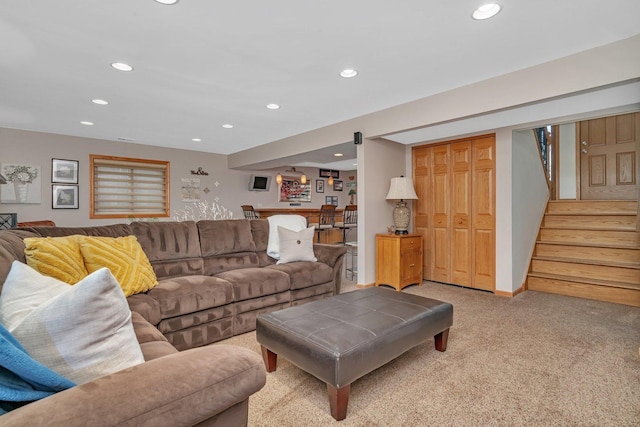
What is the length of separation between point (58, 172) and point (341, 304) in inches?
220

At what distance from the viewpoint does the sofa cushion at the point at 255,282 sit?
2788mm

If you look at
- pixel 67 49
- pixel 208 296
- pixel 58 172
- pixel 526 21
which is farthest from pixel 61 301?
pixel 58 172

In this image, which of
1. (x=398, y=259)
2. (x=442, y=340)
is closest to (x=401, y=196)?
(x=398, y=259)

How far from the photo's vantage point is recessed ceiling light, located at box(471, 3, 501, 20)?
6.64ft

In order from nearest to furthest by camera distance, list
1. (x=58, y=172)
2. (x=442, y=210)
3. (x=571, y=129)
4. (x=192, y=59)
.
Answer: (x=192, y=59) < (x=442, y=210) < (x=58, y=172) < (x=571, y=129)

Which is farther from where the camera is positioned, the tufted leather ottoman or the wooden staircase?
the wooden staircase

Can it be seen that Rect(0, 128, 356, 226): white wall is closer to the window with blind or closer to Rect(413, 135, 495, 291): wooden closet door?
the window with blind

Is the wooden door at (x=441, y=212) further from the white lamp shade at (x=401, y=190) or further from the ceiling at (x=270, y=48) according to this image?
the ceiling at (x=270, y=48)

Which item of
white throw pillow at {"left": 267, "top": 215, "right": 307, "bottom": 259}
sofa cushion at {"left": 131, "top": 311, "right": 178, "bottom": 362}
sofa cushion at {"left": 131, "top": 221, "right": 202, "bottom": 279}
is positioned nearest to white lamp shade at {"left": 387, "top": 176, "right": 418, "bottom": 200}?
white throw pillow at {"left": 267, "top": 215, "right": 307, "bottom": 259}

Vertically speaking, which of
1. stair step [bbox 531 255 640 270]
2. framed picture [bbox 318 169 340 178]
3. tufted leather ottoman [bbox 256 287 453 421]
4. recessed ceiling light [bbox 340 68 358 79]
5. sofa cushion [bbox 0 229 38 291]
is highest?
recessed ceiling light [bbox 340 68 358 79]

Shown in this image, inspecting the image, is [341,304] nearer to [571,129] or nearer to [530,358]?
[530,358]

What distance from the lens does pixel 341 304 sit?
234 centimetres

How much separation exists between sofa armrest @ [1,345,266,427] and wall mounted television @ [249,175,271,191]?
269 inches

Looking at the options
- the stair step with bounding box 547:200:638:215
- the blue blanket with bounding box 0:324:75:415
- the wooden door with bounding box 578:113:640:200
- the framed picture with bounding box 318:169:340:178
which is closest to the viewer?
the blue blanket with bounding box 0:324:75:415
